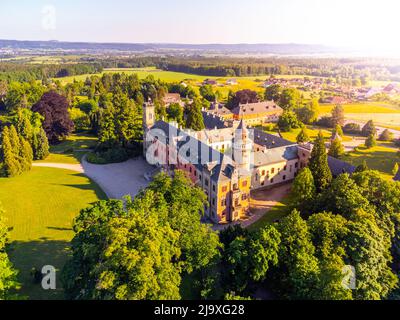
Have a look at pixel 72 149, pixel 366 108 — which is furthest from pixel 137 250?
pixel 366 108

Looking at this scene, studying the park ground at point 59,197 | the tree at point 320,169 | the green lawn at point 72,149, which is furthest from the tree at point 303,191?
the green lawn at point 72,149

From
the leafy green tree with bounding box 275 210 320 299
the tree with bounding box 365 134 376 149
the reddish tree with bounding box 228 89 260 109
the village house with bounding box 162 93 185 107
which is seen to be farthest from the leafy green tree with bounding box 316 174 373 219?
the village house with bounding box 162 93 185 107

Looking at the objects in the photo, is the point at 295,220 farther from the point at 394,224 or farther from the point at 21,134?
the point at 21,134

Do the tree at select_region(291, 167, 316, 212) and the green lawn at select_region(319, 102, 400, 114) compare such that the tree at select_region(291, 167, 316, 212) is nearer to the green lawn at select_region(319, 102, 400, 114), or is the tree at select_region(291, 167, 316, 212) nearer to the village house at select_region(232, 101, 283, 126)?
the village house at select_region(232, 101, 283, 126)

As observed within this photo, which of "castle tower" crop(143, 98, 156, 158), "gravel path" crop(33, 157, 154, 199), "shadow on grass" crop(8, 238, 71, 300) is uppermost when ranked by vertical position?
"castle tower" crop(143, 98, 156, 158)

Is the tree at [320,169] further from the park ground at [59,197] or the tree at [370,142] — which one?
the tree at [370,142]

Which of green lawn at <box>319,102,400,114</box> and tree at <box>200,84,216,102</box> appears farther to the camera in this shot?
tree at <box>200,84,216,102</box>
